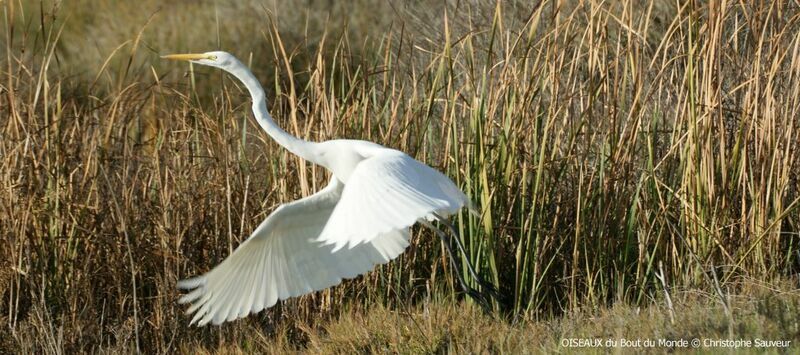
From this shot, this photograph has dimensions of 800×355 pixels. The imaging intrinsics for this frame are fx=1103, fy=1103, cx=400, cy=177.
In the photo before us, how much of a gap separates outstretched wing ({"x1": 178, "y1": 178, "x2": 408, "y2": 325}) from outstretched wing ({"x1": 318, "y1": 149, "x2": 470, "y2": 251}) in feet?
1.58

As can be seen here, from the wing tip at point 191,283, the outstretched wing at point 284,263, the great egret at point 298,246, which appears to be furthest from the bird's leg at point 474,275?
the wing tip at point 191,283

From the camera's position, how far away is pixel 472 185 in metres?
4.81

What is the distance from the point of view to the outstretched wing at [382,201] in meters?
3.45

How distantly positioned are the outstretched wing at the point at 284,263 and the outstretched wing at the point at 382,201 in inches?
19.0

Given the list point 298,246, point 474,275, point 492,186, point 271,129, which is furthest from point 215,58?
point 474,275

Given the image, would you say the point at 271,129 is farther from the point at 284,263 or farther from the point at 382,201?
the point at 382,201

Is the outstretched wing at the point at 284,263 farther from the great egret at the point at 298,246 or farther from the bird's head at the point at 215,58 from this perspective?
the bird's head at the point at 215,58

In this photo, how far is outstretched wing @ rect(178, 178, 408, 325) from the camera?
171 inches

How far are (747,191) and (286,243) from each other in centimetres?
197

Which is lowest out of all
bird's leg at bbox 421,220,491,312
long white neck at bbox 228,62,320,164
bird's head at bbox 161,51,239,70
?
bird's leg at bbox 421,220,491,312

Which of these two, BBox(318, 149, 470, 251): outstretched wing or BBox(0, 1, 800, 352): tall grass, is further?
BBox(0, 1, 800, 352): tall grass

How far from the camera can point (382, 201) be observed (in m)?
3.62

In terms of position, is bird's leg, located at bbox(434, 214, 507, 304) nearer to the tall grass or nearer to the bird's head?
the tall grass

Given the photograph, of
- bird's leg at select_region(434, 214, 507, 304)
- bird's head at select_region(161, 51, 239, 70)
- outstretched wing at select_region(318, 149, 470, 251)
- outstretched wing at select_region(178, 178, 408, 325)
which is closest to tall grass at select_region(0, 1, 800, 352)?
bird's leg at select_region(434, 214, 507, 304)
